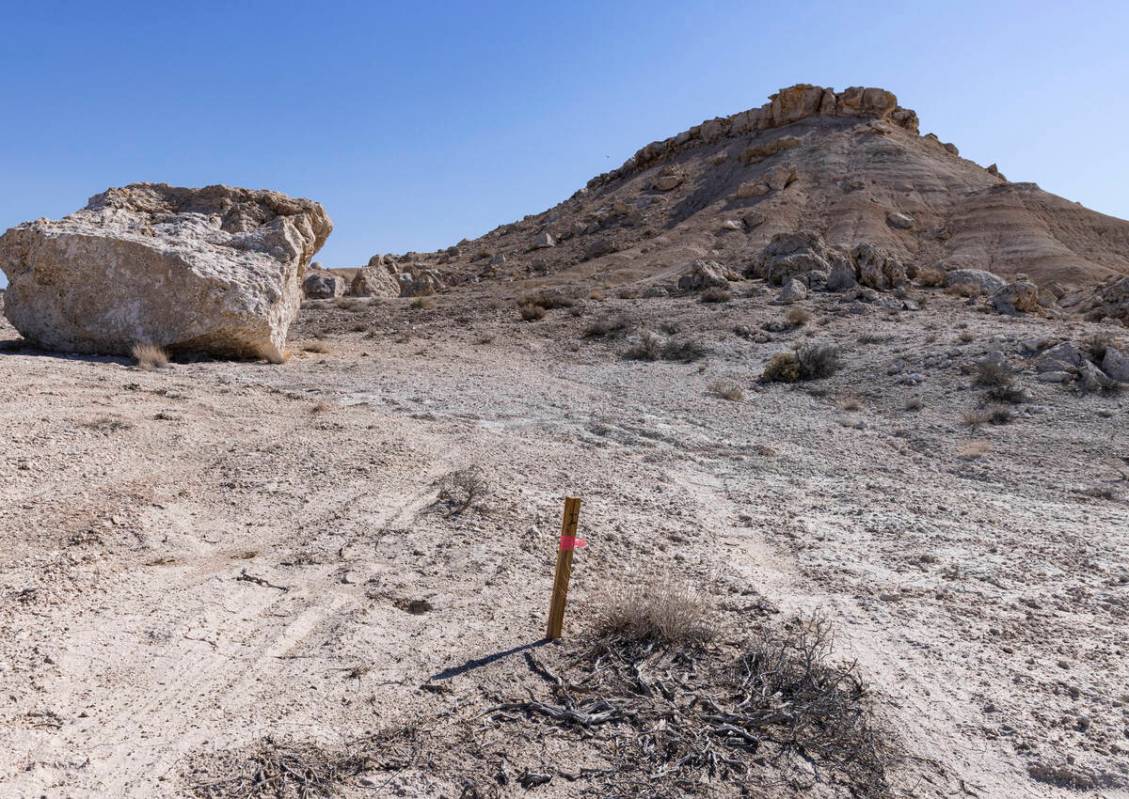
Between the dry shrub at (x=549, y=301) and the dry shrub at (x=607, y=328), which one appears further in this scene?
the dry shrub at (x=549, y=301)

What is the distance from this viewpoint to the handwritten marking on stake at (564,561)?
3.77 metres

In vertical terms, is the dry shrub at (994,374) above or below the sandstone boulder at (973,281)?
below

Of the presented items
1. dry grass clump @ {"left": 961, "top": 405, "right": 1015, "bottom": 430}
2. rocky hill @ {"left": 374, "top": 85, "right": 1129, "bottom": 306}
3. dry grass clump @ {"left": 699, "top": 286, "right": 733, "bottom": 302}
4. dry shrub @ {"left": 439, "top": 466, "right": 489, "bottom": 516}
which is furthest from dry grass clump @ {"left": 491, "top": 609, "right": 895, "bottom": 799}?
rocky hill @ {"left": 374, "top": 85, "right": 1129, "bottom": 306}

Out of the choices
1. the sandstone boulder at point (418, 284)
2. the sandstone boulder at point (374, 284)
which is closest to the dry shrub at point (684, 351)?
the sandstone boulder at point (418, 284)

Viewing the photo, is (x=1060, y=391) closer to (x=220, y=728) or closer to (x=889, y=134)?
(x=220, y=728)

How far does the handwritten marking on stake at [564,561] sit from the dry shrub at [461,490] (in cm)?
201

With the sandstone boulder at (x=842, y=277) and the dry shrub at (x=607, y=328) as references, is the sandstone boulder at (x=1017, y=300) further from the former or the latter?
the dry shrub at (x=607, y=328)

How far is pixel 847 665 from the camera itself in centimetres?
385

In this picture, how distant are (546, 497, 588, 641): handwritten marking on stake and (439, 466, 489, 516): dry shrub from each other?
6.59ft

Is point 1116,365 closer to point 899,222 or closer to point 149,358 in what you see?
point 149,358

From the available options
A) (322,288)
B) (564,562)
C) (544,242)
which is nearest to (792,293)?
(322,288)

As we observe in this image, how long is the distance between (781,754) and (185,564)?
346 cm

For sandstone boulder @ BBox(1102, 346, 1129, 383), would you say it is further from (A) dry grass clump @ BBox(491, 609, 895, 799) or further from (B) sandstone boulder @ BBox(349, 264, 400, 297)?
(B) sandstone boulder @ BBox(349, 264, 400, 297)

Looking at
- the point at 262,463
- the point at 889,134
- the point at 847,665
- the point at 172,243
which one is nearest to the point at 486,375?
the point at 172,243
